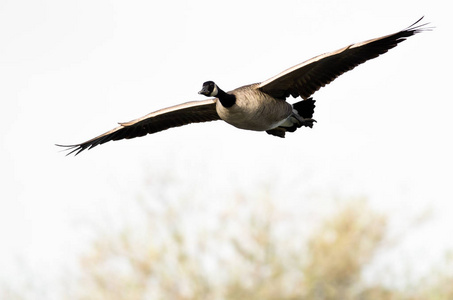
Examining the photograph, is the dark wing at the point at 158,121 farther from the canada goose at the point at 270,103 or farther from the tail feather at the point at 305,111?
the tail feather at the point at 305,111

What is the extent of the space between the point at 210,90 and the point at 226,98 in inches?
8.2

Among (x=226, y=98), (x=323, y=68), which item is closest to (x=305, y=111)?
(x=323, y=68)

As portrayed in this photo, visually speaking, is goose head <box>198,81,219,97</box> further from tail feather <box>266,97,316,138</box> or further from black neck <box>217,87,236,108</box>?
tail feather <box>266,97,316,138</box>

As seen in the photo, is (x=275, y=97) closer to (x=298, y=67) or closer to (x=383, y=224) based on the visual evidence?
(x=298, y=67)

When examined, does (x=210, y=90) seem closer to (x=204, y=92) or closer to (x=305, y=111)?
(x=204, y=92)

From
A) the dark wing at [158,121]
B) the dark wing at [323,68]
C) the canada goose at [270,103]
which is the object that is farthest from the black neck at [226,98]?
the dark wing at [158,121]

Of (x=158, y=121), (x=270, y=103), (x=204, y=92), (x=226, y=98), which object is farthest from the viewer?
(x=158, y=121)

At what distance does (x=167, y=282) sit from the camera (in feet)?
58.1

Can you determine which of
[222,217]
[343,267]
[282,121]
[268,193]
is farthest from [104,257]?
[282,121]

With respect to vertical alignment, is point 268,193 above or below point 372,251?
above

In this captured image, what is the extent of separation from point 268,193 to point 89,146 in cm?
923

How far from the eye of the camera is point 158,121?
9.64m

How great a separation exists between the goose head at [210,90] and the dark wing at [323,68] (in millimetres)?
581

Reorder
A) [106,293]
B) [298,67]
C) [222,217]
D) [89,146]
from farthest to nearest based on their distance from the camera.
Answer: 1. [222,217]
2. [106,293]
3. [89,146]
4. [298,67]
